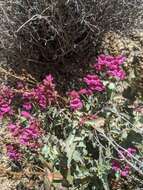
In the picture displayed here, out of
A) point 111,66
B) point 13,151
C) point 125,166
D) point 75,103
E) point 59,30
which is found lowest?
point 125,166

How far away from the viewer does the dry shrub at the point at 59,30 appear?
11.8ft

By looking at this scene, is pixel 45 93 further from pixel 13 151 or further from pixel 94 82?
pixel 13 151

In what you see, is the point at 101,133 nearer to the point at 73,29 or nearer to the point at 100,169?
the point at 100,169

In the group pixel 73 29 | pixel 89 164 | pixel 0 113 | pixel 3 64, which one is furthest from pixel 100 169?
pixel 3 64

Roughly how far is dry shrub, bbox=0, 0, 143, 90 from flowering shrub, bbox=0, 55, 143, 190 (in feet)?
3.65

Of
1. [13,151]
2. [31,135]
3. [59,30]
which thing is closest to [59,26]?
[59,30]

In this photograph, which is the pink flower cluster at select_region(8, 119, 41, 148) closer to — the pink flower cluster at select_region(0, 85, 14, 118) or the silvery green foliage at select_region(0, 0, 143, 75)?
the pink flower cluster at select_region(0, 85, 14, 118)

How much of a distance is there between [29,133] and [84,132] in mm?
244

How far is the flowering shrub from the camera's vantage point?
7.41ft

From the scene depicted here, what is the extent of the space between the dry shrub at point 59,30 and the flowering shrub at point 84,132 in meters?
1.11

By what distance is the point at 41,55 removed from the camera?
13.1ft

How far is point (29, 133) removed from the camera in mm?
2279

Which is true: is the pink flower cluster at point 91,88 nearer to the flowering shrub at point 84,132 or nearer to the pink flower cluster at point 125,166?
the flowering shrub at point 84,132

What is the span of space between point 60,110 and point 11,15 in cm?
159
